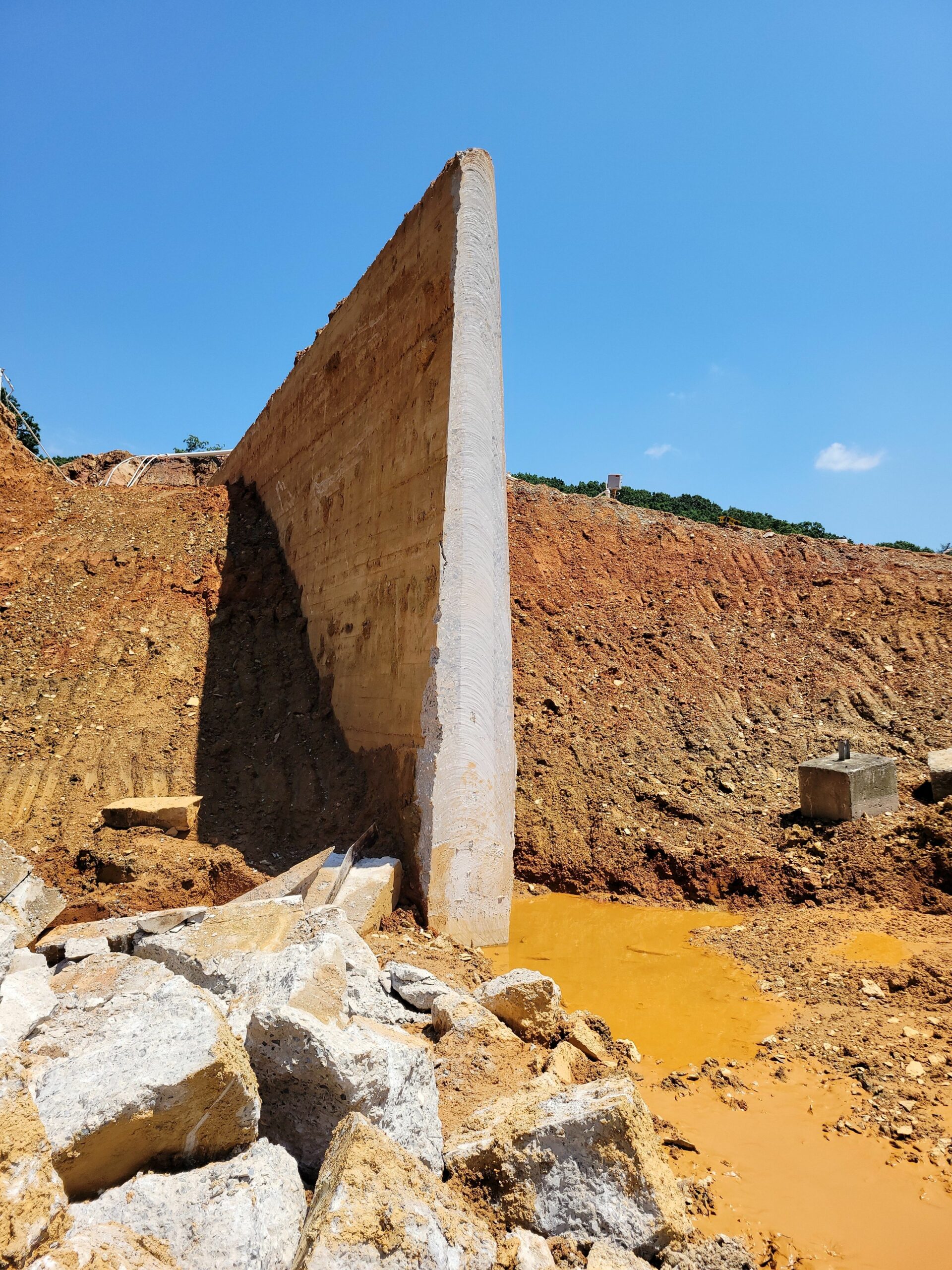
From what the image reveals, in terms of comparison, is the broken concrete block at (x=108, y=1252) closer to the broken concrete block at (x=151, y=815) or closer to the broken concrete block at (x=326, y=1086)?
the broken concrete block at (x=326, y=1086)

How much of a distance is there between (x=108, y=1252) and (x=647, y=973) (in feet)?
13.6

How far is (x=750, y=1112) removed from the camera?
3.45m

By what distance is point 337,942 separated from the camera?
329cm

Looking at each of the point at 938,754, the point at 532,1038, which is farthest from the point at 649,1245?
the point at 938,754

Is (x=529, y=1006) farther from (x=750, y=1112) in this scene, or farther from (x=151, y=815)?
(x=151, y=815)

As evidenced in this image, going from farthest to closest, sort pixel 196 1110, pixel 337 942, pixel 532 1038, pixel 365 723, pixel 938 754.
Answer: pixel 938 754
pixel 365 723
pixel 532 1038
pixel 337 942
pixel 196 1110

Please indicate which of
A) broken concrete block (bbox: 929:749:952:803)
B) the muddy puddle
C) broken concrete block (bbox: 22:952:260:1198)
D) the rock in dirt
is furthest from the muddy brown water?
broken concrete block (bbox: 929:749:952:803)

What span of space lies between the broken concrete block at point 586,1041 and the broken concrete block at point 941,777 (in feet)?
17.6

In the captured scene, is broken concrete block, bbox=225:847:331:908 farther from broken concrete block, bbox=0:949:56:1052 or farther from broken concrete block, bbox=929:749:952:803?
broken concrete block, bbox=929:749:952:803

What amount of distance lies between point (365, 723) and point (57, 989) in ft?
12.0

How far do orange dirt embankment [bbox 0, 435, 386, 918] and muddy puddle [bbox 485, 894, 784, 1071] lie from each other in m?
1.77

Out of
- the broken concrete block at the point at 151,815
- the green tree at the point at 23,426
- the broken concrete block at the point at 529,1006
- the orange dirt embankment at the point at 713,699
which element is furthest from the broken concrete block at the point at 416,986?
the green tree at the point at 23,426

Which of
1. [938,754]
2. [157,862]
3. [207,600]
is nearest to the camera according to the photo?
[157,862]

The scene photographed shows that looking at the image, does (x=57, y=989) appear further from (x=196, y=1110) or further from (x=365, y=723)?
(x=365, y=723)
